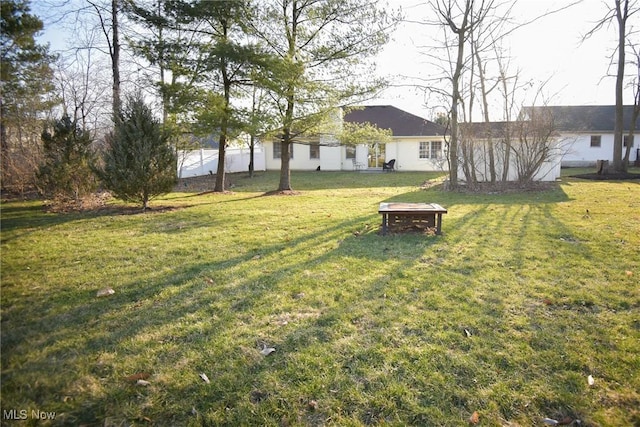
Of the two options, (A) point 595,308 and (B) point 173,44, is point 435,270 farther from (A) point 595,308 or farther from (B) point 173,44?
(B) point 173,44

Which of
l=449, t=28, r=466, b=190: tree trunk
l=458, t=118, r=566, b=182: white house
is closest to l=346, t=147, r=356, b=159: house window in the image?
l=458, t=118, r=566, b=182: white house

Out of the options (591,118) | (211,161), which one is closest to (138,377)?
(211,161)

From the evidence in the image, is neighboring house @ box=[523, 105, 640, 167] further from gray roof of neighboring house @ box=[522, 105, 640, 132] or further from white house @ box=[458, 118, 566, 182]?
white house @ box=[458, 118, 566, 182]

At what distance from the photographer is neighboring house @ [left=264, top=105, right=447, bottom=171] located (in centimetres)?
2483

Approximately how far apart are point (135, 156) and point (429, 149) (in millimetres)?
20781

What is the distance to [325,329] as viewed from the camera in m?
3.05

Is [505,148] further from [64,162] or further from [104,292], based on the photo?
[64,162]

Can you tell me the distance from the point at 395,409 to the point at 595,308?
2.57 meters

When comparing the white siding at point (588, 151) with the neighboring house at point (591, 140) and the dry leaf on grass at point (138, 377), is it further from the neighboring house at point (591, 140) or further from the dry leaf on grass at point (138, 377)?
the dry leaf on grass at point (138, 377)

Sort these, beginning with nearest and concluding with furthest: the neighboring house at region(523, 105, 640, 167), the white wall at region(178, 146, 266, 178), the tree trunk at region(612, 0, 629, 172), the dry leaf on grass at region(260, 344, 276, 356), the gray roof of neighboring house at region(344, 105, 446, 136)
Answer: the dry leaf on grass at region(260, 344, 276, 356)
the tree trunk at region(612, 0, 629, 172)
the white wall at region(178, 146, 266, 178)
the gray roof of neighboring house at region(344, 105, 446, 136)
the neighboring house at region(523, 105, 640, 167)

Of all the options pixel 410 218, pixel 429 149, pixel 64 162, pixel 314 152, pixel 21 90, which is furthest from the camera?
pixel 314 152

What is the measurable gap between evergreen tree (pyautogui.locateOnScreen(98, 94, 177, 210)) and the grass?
2.86 m

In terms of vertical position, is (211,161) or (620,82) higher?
(620,82)

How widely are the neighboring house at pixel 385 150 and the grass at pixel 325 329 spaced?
1905 centimetres
